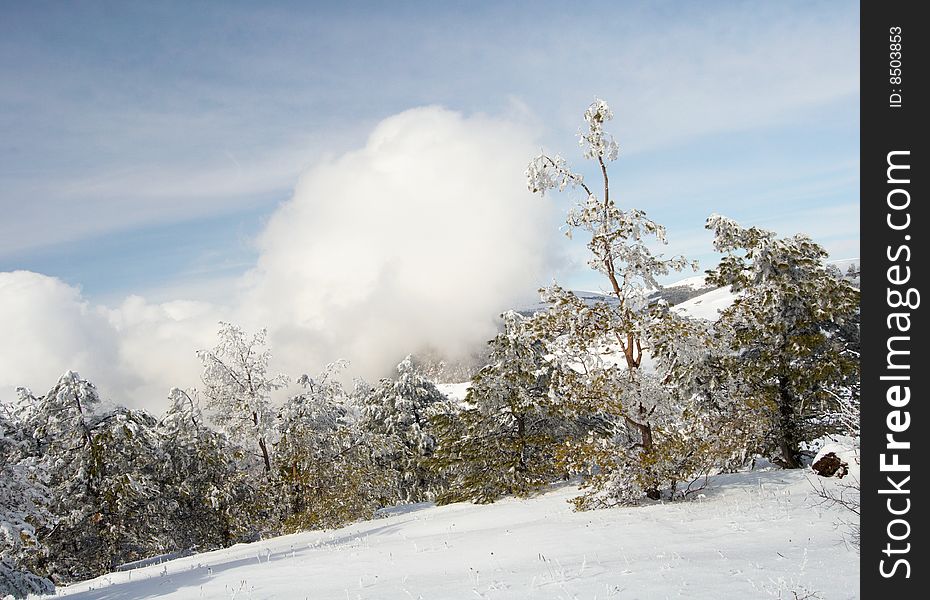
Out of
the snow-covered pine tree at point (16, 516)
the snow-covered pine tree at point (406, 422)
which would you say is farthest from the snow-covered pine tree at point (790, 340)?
the snow-covered pine tree at point (406, 422)

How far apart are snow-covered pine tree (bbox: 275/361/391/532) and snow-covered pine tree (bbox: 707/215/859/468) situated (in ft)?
44.9

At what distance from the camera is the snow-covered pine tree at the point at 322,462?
68.9 ft

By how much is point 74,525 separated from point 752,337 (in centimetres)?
2781

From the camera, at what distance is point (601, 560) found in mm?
7605

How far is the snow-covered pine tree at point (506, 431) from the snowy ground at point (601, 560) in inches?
328

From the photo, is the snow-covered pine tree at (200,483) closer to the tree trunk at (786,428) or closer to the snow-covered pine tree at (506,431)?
the snow-covered pine tree at (506,431)

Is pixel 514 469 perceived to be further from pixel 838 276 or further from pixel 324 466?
pixel 838 276

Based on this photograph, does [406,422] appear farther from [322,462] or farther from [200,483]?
[322,462]

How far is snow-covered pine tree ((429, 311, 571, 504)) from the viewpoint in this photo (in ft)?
72.7

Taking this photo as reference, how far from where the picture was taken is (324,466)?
2255 centimetres

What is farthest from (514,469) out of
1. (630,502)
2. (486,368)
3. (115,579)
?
(115,579)

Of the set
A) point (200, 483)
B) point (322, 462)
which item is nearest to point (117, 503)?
point (200, 483)

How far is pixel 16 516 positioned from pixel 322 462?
1216cm

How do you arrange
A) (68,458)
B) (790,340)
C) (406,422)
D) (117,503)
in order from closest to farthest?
(790,340) < (117,503) < (68,458) < (406,422)
